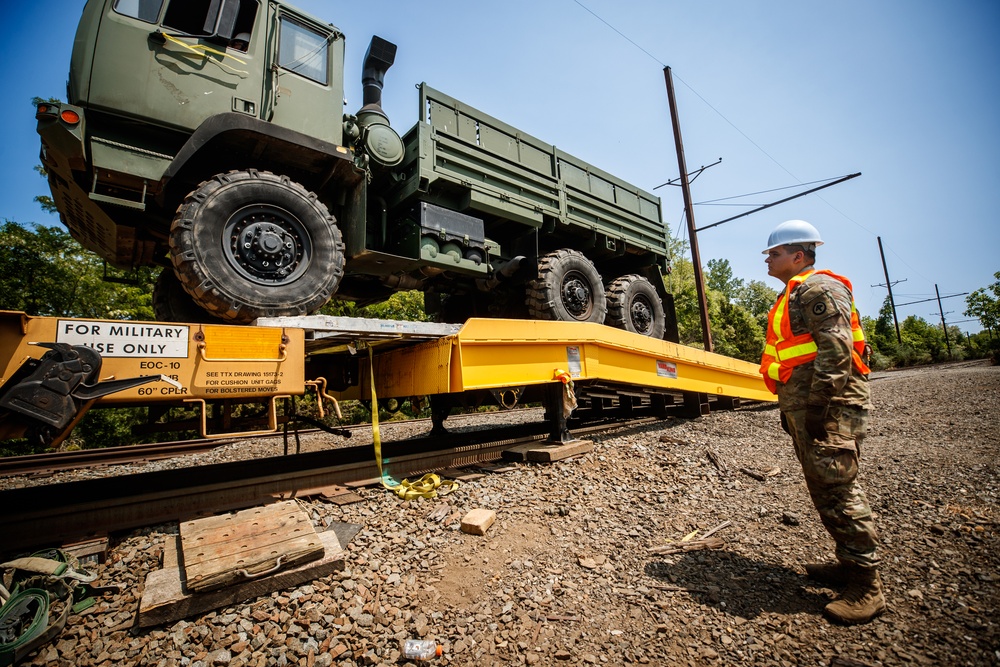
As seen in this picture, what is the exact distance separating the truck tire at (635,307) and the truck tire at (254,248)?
435 centimetres

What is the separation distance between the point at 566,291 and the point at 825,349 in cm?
388

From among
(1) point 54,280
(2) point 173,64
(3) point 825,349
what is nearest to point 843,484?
(3) point 825,349

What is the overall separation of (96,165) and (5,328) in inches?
53.6

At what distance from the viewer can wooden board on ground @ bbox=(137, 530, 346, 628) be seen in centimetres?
197

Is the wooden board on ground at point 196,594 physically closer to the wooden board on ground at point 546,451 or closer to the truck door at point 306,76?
the wooden board on ground at point 546,451

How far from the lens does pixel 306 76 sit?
13.8 feet

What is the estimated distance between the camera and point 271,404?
2982 mm

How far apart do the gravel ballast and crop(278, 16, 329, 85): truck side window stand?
3813 millimetres

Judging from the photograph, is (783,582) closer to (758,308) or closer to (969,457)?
(969,457)

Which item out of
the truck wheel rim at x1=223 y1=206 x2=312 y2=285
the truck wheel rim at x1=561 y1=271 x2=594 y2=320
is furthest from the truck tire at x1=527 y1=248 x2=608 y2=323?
the truck wheel rim at x1=223 y1=206 x2=312 y2=285

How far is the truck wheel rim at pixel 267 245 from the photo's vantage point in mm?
3346

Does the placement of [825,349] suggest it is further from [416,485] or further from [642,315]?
[642,315]

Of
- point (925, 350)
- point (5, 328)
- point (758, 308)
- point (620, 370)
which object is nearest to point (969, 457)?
point (620, 370)

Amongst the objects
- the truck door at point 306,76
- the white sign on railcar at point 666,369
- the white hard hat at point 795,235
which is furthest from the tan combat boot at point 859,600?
the truck door at point 306,76
